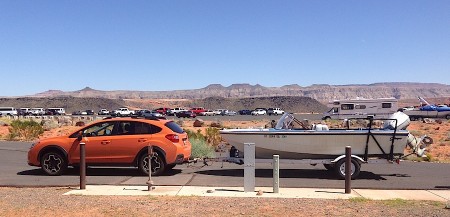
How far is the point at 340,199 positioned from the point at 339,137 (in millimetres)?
3341

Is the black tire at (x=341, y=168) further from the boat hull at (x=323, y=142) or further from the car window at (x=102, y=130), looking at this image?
the car window at (x=102, y=130)

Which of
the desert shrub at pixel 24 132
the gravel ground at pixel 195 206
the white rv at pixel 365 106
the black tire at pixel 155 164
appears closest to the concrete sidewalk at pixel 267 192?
the gravel ground at pixel 195 206

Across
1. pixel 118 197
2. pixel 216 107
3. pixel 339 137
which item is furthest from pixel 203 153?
pixel 216 107

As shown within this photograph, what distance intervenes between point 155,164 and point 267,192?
3.56 metres

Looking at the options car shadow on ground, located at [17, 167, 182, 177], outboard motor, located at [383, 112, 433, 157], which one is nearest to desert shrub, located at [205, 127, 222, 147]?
car shadow on ground, located at [17, 167, 182, 177]

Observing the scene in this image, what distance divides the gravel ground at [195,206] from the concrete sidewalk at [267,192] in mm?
517

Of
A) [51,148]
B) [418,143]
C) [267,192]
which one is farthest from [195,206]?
[418,143]

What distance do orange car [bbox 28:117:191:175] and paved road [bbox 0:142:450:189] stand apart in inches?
15.0

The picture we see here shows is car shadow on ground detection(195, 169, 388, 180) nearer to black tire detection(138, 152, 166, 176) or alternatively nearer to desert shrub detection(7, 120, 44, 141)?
black tire detection(138, 152, 166, 176)

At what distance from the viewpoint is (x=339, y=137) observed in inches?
514

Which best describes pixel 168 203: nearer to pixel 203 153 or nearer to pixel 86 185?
pixel 86 185

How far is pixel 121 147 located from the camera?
13.2 m

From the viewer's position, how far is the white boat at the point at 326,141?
1305 centimetres

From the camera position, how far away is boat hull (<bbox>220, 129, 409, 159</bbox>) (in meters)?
13.1
